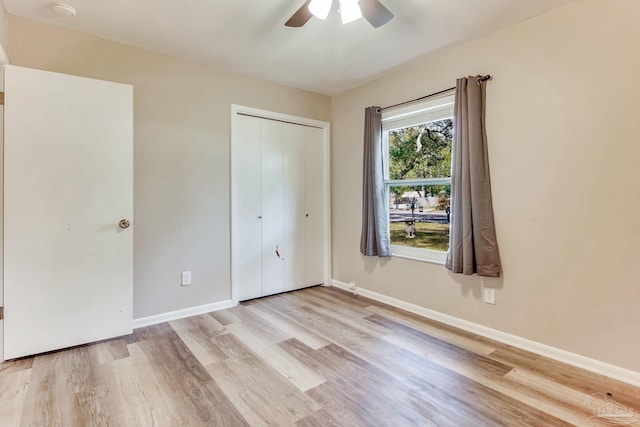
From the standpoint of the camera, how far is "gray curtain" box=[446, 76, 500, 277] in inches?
94.5

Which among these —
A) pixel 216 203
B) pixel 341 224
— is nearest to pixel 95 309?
pixel 216 203

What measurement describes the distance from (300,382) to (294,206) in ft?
7.15

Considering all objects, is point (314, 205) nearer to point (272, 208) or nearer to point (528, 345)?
point (272, 208)

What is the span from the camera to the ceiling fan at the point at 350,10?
179 cm

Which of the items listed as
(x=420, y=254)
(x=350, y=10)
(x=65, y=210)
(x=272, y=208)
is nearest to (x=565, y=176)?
(x=420, y=254)

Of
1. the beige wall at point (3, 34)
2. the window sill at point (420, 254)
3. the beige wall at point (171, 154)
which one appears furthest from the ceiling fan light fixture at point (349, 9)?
the beige wall at point (3, 34)

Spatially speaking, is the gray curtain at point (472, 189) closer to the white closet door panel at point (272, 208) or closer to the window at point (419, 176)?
Answer: the window at point (419, 176)

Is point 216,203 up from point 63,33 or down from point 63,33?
down

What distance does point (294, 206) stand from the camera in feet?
12.3

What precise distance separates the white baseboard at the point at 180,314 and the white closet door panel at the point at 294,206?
0.83 m

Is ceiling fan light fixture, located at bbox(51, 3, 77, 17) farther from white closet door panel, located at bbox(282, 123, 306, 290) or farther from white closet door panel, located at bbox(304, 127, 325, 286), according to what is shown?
white closet door panel, located at bbox(304, 127, 325, 286)

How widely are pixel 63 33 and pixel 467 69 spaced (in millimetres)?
3156

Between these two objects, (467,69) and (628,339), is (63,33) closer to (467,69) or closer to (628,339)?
(467,69)

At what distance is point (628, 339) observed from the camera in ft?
6.09
